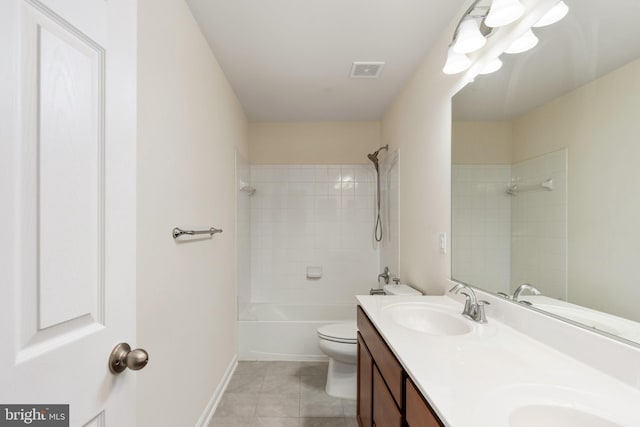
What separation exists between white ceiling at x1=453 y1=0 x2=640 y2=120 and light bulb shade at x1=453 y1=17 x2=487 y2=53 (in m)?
0.13

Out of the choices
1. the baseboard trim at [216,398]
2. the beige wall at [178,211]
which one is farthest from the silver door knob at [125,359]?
the baseboard trim at [216,398]

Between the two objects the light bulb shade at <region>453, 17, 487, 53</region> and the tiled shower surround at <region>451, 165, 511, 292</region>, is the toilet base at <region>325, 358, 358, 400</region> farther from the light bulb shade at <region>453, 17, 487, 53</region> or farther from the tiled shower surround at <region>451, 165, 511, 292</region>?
the light bulb shade at <region>453, 17, 487, 53</region>

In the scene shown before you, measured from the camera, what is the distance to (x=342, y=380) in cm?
225

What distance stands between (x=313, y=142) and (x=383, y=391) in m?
2.73

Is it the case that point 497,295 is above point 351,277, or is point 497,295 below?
above

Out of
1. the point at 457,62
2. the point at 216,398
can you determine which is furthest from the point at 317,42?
the point at 216,398

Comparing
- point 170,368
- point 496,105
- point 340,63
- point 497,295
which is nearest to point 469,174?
point 496,105

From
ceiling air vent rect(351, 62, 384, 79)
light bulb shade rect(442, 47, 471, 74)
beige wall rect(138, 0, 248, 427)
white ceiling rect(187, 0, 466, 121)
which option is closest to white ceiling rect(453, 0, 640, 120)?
light bulb shade rect(442, 47, 471, 74)

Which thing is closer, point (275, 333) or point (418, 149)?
point (418, 149)

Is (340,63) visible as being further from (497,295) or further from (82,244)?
(82,244)

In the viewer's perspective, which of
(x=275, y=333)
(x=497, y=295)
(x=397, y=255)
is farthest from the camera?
(x=275, y=333)

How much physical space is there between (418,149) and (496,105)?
0.78 meters

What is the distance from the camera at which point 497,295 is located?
132 centimetres

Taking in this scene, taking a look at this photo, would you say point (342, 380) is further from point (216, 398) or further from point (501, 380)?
point (501, 380)
